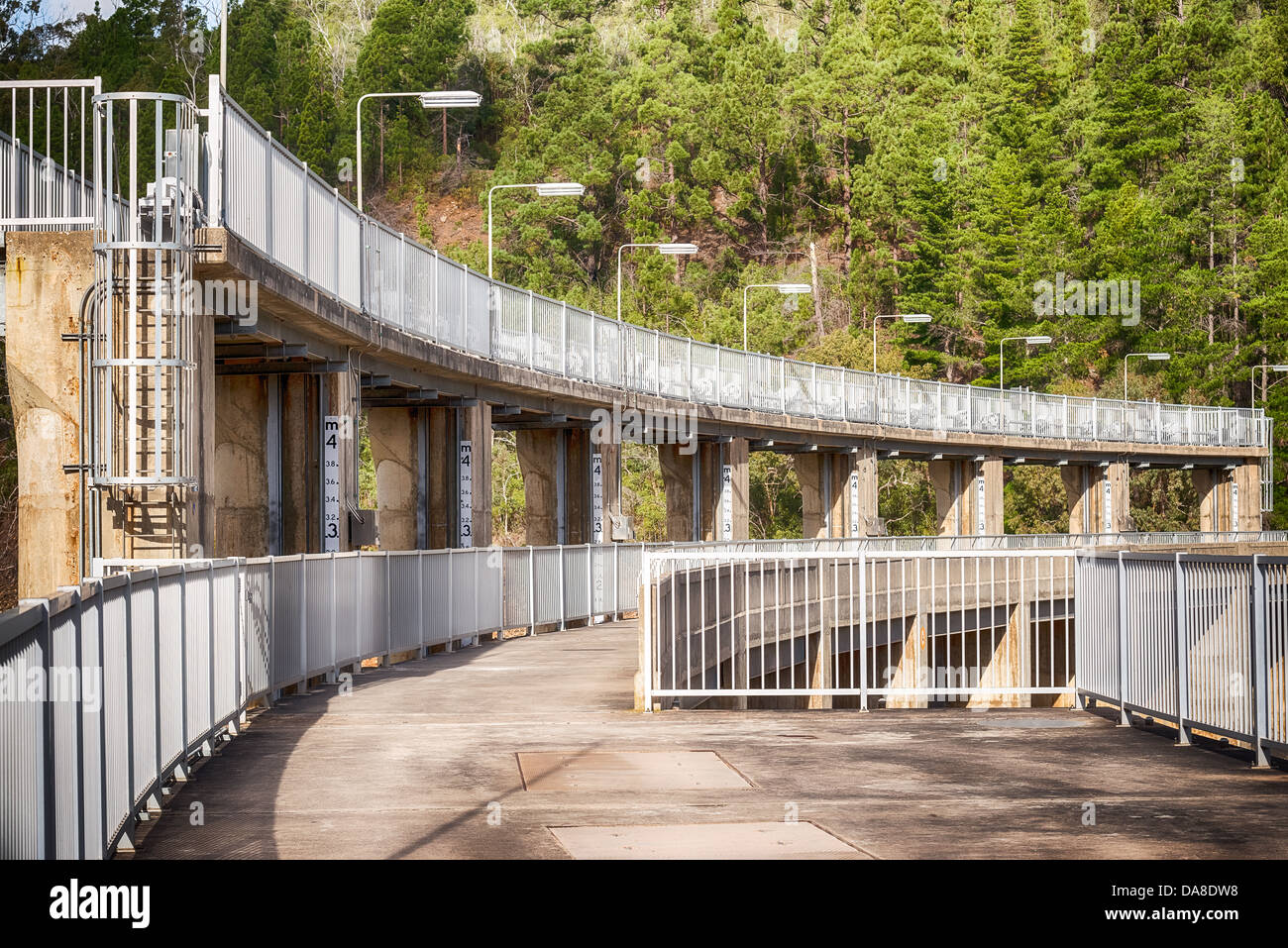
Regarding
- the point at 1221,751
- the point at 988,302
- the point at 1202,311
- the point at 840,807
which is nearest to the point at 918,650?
the point at 1221,751

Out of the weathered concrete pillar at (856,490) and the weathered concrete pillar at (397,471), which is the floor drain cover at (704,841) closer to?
the weathered concrete pillar at (397,471)

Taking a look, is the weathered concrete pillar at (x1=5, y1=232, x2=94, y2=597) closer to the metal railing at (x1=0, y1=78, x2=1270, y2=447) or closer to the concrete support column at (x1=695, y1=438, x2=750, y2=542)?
the metal railing at (x1=0, y1=78, x2=1270, y2=447)

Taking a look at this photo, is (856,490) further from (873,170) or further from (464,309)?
(873,170)

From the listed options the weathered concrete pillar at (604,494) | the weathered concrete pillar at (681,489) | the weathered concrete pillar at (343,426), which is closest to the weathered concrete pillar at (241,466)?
the weathered concrete pillar at (343,426)

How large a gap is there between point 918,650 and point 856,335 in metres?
71.3

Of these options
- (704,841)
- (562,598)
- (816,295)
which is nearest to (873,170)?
(816,295)

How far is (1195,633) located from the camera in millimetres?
12148

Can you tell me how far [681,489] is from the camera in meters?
43.8

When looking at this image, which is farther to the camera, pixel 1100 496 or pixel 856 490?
pixel 1100 496

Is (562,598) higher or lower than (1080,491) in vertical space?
lower

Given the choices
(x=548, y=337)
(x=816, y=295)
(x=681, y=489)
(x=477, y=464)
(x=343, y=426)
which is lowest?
(x=681, y=489)

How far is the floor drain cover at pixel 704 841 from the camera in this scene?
8.20 metres

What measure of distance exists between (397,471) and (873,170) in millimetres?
77152
